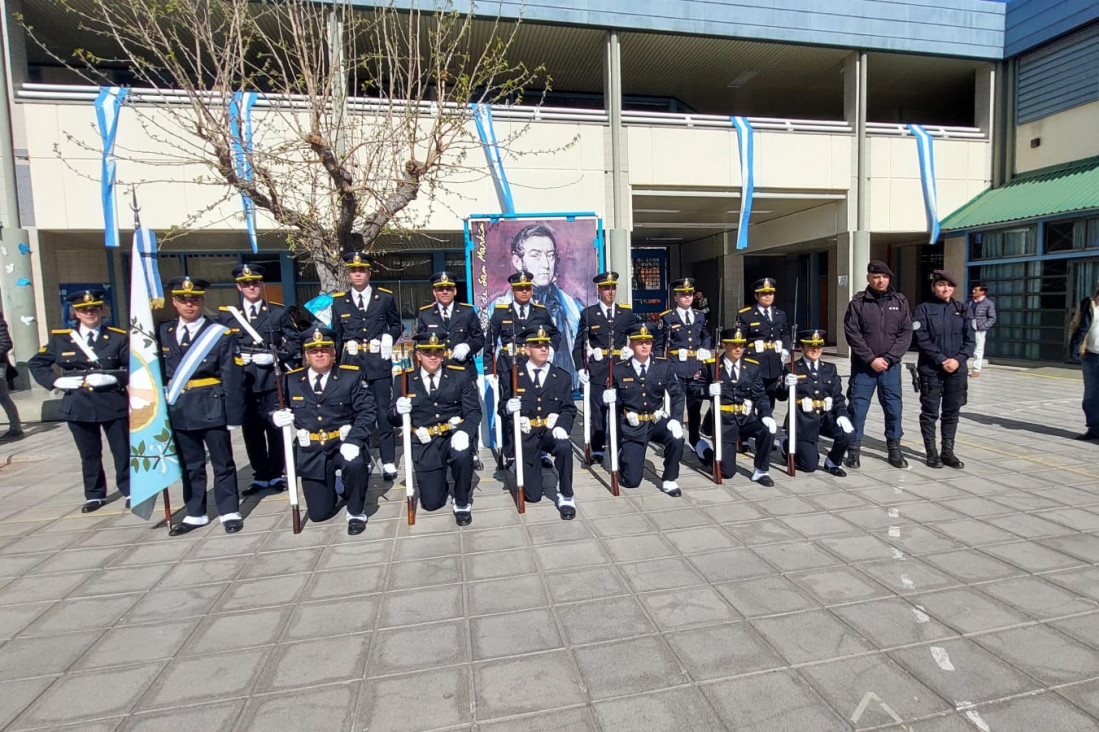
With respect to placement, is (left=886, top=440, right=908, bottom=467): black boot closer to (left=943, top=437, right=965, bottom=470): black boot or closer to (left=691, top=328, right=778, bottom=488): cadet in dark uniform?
(left=943, top=437, right=965, bottom=470): black boot

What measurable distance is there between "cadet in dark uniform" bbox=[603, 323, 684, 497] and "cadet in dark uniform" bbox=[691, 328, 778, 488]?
43 centimetres

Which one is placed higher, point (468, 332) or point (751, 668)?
point (468, 332)

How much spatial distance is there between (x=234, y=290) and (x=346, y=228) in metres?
10.5

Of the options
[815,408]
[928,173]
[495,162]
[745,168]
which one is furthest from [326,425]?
[928,173]

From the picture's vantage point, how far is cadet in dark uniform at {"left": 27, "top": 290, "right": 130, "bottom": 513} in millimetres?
5035

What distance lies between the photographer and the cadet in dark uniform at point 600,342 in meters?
6.38

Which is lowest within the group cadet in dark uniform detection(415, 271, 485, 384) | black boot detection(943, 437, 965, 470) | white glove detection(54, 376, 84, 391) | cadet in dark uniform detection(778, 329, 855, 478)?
black boot detection(943, 437, 965, 470)

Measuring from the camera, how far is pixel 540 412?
5105 mm

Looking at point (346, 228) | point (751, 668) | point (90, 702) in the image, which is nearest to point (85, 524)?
point (90, 702)

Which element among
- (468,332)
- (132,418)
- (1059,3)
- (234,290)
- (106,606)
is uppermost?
(1059,3)

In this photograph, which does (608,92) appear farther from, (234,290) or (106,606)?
(106,606)

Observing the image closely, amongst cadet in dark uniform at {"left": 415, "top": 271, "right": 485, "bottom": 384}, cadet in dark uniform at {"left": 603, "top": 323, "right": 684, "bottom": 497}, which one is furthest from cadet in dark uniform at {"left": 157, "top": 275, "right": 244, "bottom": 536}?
cadet in dark uniform at {"left": 603, "top": 323, "right": 684, "bottom": 497}

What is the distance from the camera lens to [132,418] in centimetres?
457

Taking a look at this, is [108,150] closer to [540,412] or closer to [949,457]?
[540,412]
